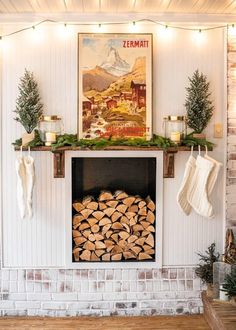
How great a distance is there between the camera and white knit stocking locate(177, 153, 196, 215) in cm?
347

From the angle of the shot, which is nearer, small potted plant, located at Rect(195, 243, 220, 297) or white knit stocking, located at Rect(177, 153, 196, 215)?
white knit stocking, located at Rect(177, 153, 196, 215)

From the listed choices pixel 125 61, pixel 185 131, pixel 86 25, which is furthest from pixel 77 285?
pixel 86 25

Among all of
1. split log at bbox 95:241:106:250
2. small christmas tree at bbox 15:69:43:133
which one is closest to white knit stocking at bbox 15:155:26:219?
small christmas tree at bbox 15:69:43:133

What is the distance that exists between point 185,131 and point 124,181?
688 mm

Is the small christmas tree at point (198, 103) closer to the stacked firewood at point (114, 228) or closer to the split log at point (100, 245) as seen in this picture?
the stacked firewood at point (114, 228)

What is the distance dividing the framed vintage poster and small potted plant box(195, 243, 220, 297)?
1.15 meters

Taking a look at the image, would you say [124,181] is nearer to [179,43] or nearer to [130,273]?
[130,273]

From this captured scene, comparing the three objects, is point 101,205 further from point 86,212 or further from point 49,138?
point 49,138

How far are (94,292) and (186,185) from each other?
4.08ft

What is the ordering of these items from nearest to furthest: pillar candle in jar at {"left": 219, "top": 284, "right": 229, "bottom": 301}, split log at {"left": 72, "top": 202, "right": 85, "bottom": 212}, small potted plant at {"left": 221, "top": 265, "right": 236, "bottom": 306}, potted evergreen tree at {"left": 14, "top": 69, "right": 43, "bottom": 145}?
small potted plant at {"left": 221, "top": 265, "right": 236, "bottom": 306}, pillar candle in jar at {"left": 219, "top": 284, "right": 229, "bottom": 301}, potted evergreen tree at {"left": 14, "top": 69, "right": 43, "bottom": 145}, split log at {"left": 72, "top": 202, "right": 85, "bottom": 212}

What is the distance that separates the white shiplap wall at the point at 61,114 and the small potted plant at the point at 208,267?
0.22ft

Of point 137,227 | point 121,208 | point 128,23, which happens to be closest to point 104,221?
point 121,208

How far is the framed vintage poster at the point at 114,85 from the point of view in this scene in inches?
140

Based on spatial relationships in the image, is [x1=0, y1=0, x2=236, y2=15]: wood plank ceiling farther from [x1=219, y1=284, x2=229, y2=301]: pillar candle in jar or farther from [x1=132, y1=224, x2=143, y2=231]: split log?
[x1=219, y1=284, x2=229, y2=301]: pillar candle in jar
